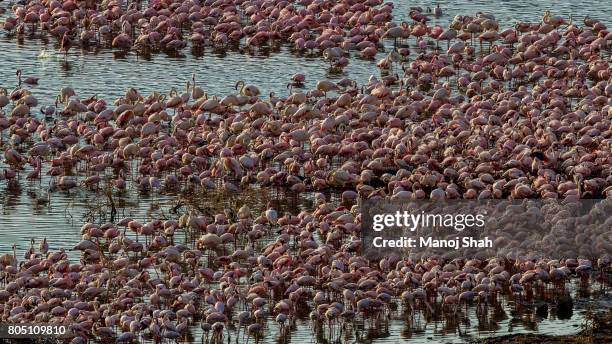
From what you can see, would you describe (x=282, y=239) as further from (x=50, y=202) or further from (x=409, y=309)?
(x=50, y=202)

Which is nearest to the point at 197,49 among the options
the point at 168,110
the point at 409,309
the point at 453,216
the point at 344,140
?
the point at 168,110

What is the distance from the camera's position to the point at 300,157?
70.5 feet

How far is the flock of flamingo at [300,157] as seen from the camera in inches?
670

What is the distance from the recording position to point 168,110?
23922mm

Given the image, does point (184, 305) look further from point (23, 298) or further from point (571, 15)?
point (571, 15)

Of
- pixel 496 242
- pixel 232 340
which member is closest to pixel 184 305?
pixel 232 340

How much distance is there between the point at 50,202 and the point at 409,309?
217 inches

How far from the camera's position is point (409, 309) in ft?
56.7

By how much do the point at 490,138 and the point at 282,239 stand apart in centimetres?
479

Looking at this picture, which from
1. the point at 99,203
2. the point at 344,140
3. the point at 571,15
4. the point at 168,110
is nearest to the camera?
the point at 99,203

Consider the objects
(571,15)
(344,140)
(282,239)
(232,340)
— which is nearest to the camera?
(232,340)

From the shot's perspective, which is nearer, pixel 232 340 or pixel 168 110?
pixel 232 340

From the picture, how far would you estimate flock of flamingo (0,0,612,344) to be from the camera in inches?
670

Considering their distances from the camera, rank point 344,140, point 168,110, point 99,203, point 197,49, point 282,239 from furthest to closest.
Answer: point 197,49 → point 168,110 → point 344,140 → point 99,203 → point 282,239
